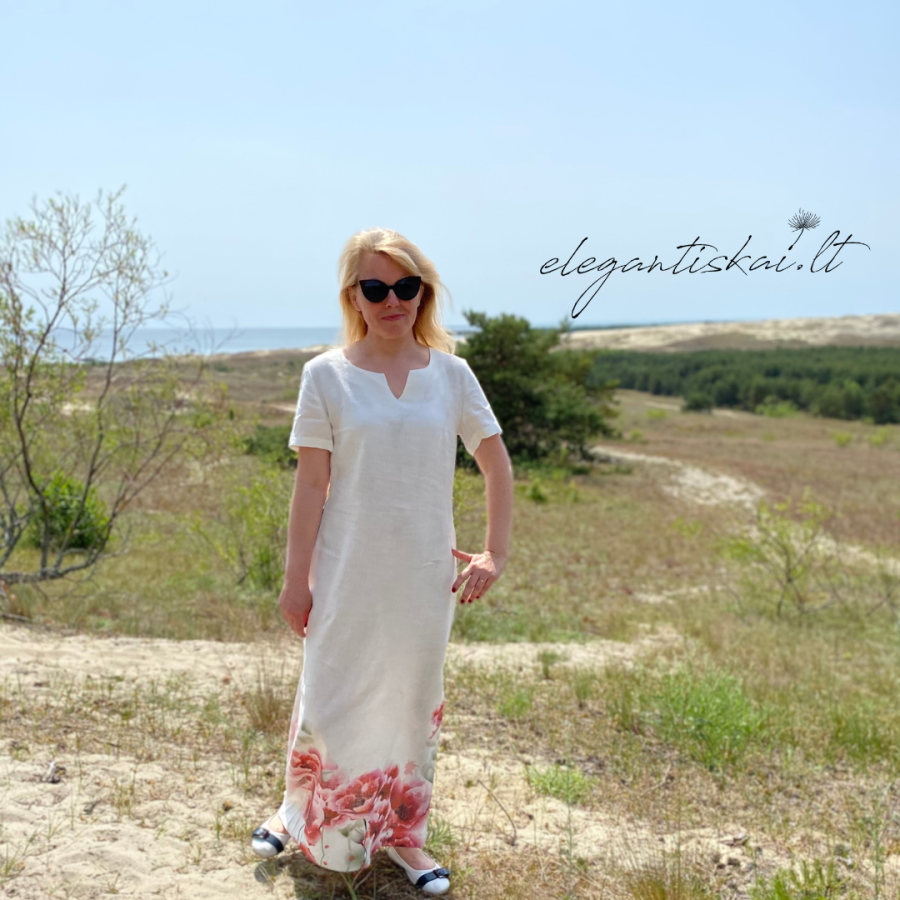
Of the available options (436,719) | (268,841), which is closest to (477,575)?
(436,719)

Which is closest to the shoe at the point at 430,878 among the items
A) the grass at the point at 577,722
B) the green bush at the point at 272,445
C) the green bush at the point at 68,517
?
the grass at the point at 577,722

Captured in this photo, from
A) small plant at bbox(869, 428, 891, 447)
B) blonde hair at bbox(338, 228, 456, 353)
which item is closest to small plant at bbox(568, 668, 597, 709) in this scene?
blonde hair at bbox(338, 228, 456, 353)

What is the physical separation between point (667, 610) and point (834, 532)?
21.4 feet

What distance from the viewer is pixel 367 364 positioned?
249 centimetres

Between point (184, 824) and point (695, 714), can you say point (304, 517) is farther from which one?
point (695, 714)

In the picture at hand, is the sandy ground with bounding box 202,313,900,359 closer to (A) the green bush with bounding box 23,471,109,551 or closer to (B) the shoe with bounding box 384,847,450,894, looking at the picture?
(A) the green bush with bounding box 23,471,109,551

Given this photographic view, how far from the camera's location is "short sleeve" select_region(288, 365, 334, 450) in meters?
2.39

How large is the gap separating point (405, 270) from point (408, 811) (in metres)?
1.63

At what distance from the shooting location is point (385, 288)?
2.44 m

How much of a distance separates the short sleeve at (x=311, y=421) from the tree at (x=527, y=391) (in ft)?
61.7

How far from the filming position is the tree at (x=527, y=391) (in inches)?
853

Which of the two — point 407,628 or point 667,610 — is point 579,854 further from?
point 667,610

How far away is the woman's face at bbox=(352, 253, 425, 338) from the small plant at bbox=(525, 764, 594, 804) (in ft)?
7.06

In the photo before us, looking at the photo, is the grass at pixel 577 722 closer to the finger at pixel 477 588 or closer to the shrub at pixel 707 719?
the shrub at pixel 707 719
